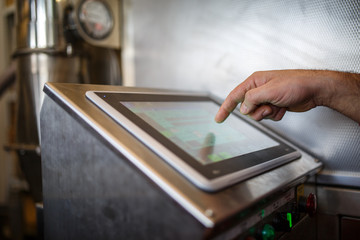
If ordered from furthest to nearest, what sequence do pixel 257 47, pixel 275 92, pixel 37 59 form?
pixel 37 59, pixel 257 47, pixel 275 92

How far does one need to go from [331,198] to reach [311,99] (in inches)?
14.5

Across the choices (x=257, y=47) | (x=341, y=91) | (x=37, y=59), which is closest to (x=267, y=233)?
(x=341, y=91)

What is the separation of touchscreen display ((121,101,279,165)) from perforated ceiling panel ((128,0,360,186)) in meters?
0.23

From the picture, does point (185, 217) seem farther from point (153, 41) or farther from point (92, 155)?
point (153, 41)

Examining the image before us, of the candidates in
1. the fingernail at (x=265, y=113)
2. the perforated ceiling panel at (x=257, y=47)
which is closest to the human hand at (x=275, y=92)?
the fingernail at (x=265, y=113)

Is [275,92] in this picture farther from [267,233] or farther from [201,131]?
[267,233]

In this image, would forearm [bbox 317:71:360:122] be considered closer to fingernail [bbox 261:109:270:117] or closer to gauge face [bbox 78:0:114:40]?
fingernail [bbox 261:109:270:117]

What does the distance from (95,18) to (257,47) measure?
2.30 ft

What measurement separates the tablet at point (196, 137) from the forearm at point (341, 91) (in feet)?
0.57

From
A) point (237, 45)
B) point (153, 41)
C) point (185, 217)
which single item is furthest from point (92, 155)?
point (153, 41)

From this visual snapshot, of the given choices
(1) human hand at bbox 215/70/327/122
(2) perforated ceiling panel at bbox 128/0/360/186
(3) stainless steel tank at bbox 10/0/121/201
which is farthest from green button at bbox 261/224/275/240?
(3) stainless steel tank at bbox 10/0/121/201

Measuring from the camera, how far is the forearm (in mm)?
731

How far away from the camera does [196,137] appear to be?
701mm

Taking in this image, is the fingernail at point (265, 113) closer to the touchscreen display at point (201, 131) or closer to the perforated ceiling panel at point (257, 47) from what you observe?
the touchscreen display at point (201, 131)
